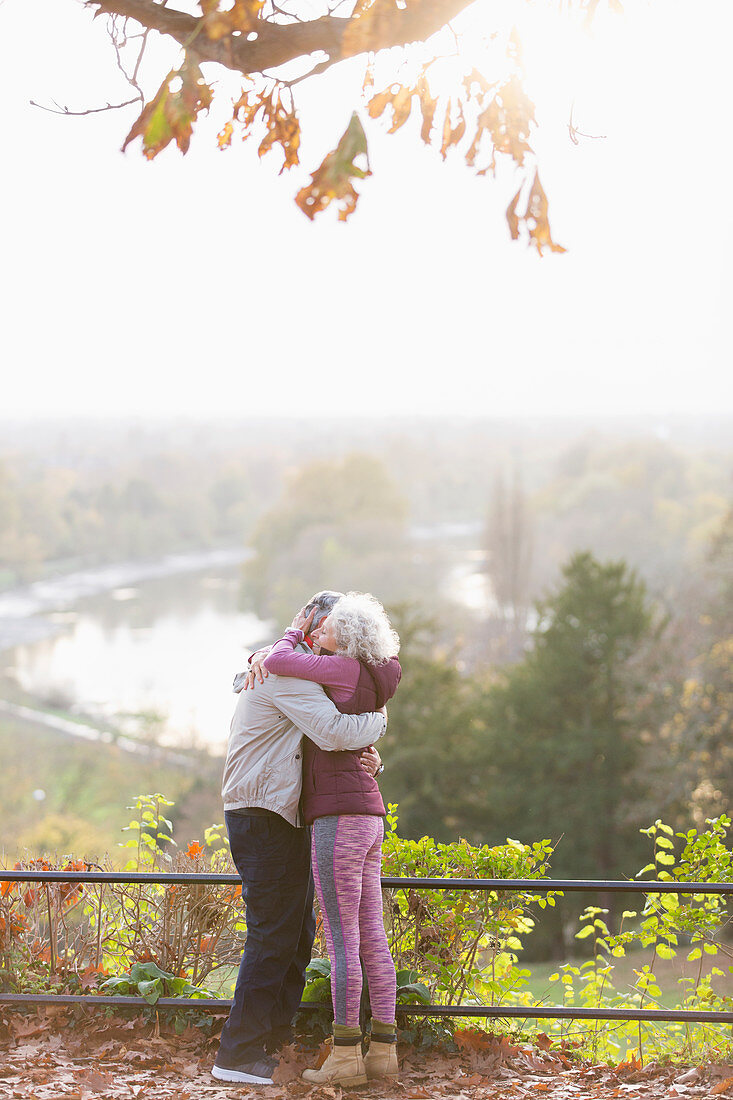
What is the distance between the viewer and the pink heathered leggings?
3.04 metres

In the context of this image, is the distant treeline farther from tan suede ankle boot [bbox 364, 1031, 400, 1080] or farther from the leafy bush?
tan suede ankle boot [bbox 364, 1031, 400, 1080]

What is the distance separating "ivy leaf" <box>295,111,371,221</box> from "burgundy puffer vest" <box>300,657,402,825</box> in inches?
52.8

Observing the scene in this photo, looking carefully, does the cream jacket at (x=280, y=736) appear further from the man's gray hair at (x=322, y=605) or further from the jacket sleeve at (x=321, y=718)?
the man's gray hair at (x=322, y=605)

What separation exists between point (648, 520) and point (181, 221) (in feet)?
157

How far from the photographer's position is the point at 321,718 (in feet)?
9.86

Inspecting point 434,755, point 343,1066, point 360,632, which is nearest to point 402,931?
point 343,1066

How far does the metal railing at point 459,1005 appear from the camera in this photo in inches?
126

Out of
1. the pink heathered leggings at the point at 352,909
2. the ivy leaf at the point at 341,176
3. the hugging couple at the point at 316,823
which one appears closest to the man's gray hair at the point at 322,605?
the hugging couple at the point at 316,823

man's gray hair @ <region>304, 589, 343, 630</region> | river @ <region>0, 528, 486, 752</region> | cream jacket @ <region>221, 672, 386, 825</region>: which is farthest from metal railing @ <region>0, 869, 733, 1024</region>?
river @ <region>0, 528, 486, 752</region>

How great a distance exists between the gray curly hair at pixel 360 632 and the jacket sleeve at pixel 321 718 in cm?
16

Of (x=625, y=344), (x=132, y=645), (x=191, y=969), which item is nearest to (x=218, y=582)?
(x=132, y=645)

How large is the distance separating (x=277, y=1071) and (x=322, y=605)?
1435mm

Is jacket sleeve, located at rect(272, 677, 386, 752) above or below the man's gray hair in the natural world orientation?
below

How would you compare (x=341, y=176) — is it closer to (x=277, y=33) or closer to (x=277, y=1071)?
(x=277, y=33)
